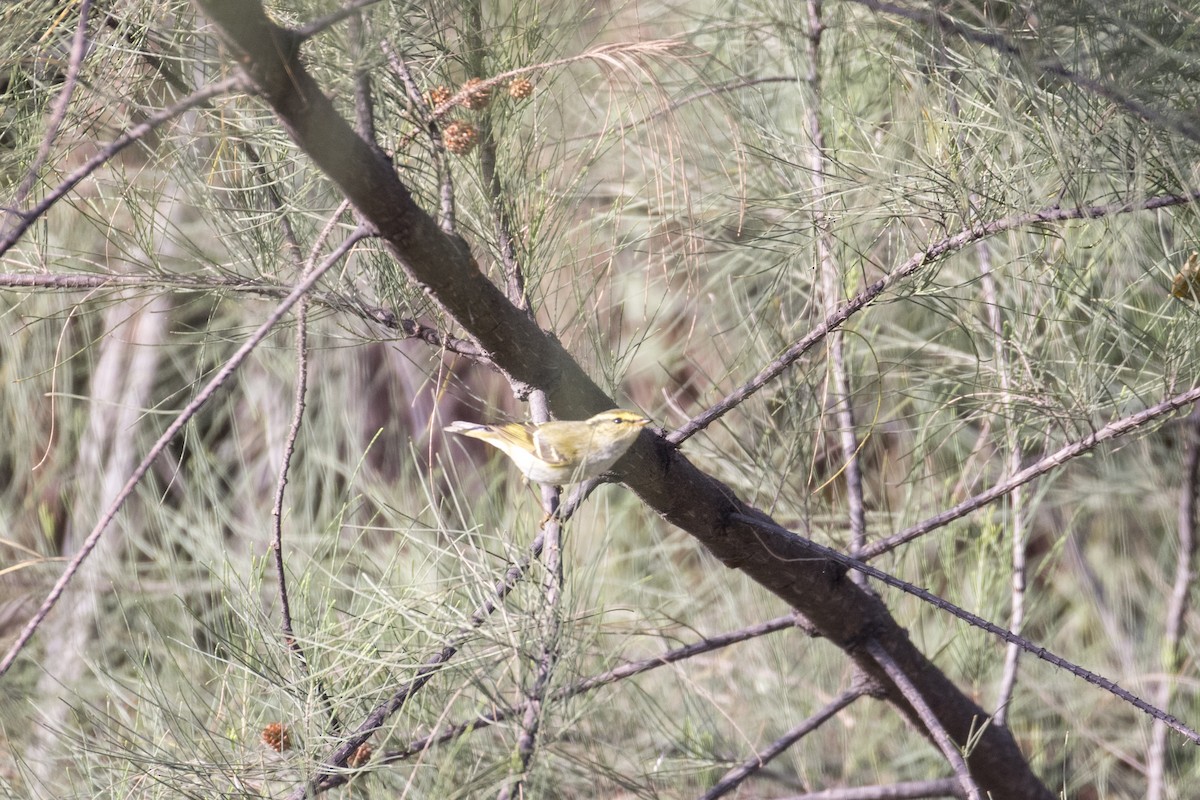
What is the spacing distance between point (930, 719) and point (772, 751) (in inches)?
6.4

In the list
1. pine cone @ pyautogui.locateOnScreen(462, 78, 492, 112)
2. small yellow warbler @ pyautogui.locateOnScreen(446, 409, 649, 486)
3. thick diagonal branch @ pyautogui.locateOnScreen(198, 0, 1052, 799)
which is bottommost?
small yellow warbler @ pyautogui.locateOnScreen(446, 409, 649, 486)

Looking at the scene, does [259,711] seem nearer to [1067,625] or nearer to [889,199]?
[889,199]

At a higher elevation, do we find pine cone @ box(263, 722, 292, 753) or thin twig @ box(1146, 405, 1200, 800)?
thin twig @ box(1146, 405, 1200, 800)

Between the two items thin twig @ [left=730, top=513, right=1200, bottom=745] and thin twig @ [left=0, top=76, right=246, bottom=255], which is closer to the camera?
thin twig @ [left=0, top=76, right=246, bottom=255]

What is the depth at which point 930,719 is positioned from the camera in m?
0.90

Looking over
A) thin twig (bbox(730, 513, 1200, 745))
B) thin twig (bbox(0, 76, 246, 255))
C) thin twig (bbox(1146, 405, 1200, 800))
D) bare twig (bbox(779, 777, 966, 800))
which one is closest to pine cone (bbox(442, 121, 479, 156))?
thin twig (bbox(0, 76, 246, 255))

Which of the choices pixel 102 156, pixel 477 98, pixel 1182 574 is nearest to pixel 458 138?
pixel 477 98

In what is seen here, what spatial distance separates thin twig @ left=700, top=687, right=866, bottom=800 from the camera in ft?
3.12

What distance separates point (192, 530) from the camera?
1366 mm

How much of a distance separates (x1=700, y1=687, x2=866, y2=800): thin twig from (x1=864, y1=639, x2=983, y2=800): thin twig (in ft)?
0.19

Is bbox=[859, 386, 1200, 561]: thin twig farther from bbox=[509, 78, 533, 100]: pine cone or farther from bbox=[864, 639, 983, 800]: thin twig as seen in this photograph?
bbox=[509, 78, 533, 100]: pine cone

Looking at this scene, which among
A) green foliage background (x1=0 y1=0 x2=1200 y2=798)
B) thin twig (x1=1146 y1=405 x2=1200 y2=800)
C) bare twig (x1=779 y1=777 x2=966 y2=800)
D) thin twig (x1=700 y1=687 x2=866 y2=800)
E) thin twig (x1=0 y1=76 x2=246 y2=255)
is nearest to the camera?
thin twig (x1=0 y1=76 x2=246 y2=255)

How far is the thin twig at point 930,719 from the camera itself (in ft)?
2.80

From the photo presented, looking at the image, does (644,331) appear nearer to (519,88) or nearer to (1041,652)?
(519,88)
